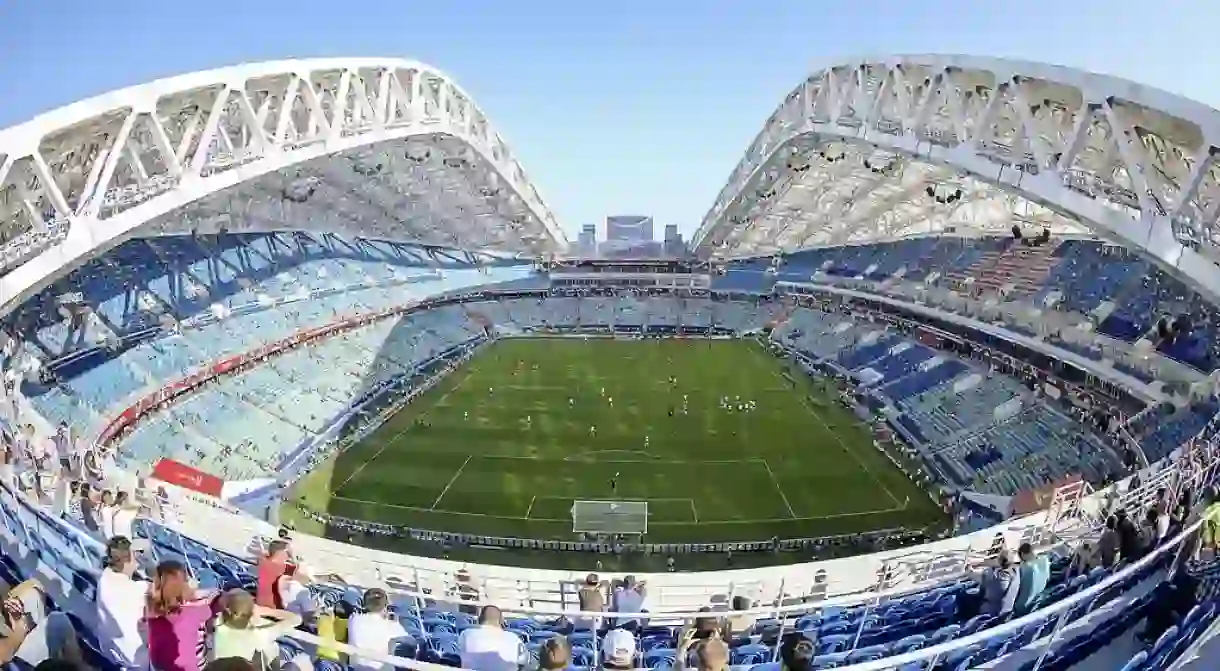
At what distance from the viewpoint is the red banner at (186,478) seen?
62.6ft

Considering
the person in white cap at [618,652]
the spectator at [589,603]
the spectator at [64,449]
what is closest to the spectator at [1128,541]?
the spectator at [589,603]

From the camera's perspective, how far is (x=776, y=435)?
30.3 meters

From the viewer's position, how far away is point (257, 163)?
23.0 m

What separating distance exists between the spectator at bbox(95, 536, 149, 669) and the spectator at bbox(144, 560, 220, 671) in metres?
0.39

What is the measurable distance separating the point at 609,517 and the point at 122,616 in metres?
17.9

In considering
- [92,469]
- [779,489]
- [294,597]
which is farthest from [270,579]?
[779,489]

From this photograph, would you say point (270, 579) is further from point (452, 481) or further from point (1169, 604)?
point (452, 481)

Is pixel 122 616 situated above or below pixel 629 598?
above

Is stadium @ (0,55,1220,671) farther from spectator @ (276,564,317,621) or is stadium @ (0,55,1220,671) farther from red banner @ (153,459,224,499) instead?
spectator @ (276,564,317,621)

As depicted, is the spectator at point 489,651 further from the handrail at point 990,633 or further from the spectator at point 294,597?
the handrail at point 990,633

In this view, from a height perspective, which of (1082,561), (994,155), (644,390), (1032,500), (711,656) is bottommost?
(644,390)

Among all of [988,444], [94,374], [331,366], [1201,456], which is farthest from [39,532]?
[331,366]

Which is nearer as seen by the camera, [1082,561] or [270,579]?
[270,579]

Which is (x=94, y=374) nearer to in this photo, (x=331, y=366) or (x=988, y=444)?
(x=331, y=366)
